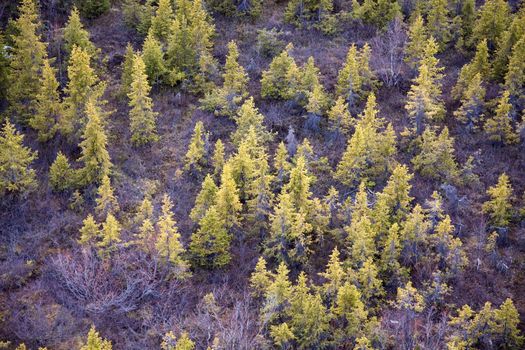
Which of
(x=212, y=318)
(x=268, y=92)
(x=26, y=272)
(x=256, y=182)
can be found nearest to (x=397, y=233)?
(x=256, y=182)

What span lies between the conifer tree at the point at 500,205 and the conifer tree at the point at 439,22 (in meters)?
15.5

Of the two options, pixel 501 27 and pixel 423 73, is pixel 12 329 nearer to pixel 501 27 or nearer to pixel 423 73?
pixel 423 73

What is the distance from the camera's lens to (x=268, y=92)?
42281 mm

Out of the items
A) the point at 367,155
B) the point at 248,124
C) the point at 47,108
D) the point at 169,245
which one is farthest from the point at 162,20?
the point at 169,245

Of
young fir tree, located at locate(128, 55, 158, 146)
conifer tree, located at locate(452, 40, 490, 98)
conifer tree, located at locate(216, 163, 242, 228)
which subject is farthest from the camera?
conifer tree, located at locate(452, 40, 490, 98)

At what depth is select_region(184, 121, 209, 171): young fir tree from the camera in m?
35.9

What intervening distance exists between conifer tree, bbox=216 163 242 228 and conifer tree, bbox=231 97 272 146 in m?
6.30

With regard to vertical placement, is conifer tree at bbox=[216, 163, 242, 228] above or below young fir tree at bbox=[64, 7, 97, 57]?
below

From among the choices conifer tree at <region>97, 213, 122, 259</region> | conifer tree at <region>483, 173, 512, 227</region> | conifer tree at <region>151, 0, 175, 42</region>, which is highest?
conifer tree at <region>151, 0, 175, 42</region>

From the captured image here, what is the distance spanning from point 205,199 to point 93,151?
7546 millimetres

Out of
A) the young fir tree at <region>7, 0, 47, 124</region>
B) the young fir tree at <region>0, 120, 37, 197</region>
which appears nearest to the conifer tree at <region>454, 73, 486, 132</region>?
the young fir tree at <region>0, 120, 37, 197</region>

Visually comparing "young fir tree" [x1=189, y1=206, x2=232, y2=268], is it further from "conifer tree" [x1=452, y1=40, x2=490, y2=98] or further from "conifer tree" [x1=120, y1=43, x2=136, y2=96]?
"conifer tree" [x1=452, y1=40, x2=490, y2=98]

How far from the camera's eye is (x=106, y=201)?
3316 cm

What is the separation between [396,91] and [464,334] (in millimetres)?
21598
